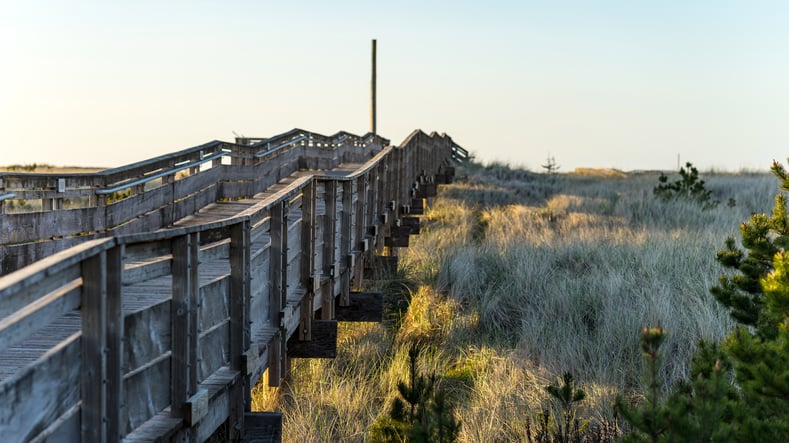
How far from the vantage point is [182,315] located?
453cm

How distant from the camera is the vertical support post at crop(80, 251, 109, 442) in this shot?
11.4 feet

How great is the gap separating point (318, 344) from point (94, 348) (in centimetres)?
Result: 510

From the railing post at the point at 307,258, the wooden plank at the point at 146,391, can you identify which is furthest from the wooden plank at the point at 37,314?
the railing post at the point at 307,258

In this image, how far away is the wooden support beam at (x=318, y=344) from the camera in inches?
335

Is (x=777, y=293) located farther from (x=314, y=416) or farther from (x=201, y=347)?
(x=314, y=416)

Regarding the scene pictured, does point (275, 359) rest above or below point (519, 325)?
above

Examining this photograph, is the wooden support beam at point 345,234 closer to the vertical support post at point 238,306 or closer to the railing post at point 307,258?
the railing post at point 307,258

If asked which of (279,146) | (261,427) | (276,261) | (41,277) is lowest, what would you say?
(261,427)

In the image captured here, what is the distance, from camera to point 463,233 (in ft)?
67.5

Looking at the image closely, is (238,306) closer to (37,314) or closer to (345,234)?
(37,314)

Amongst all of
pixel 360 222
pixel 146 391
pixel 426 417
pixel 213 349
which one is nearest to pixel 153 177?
pixel 360 222

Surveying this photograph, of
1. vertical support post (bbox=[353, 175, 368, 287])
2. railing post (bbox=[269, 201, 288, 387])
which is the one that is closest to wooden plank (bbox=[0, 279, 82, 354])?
railing post (bbox=[269, 201, 288, 387])

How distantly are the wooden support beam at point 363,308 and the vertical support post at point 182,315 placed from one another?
6.18 m

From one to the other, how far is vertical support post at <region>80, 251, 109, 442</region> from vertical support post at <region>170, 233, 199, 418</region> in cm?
88
